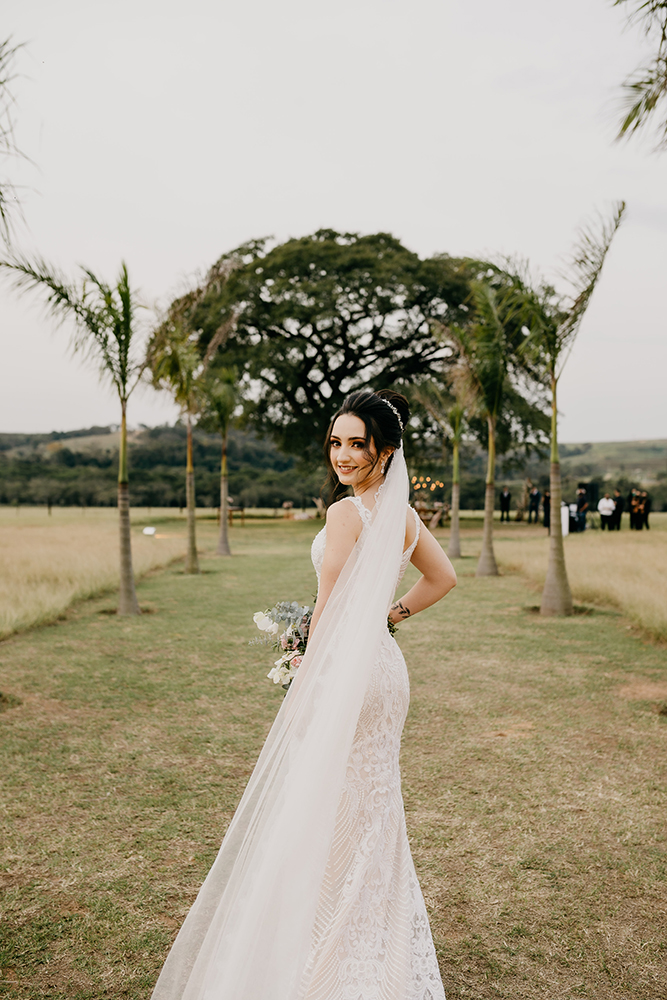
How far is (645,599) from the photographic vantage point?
10.3 meters

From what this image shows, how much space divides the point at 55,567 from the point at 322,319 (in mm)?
17417

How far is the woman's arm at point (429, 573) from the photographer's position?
2.60m

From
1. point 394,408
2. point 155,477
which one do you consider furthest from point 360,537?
point 155,477

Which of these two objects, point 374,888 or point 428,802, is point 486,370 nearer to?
point 428,802

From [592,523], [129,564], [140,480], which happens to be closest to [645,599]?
[129,564]

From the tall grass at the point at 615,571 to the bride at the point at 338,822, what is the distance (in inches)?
303

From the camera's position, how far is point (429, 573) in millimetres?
2654

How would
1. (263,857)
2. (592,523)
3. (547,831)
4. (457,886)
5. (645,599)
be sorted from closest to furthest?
(263,857)
(457,886)
(547,831)
(645,599)
(592,523)

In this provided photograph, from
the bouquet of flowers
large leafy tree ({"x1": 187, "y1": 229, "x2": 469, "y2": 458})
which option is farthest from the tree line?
the bouquet of flowers

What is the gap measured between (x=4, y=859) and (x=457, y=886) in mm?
2298

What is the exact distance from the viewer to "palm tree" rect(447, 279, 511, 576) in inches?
503

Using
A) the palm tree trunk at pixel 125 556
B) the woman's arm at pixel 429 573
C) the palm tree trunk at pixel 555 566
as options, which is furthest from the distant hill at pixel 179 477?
the woman's arm at pixel 429 573

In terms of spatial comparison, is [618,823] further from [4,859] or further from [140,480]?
[140,480]

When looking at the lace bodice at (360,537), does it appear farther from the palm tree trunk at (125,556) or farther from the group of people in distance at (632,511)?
the group of people in distance at (632,511)
